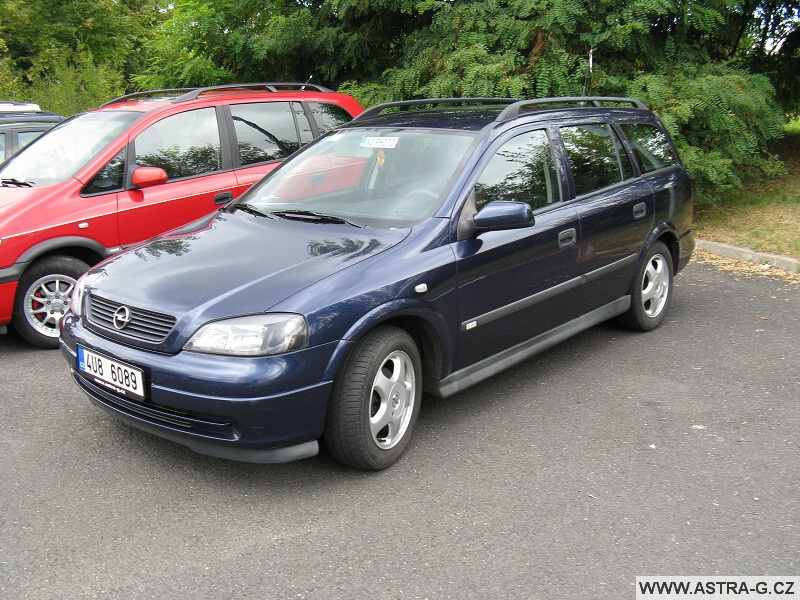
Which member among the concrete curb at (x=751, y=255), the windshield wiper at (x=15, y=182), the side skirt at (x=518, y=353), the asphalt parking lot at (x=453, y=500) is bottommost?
the asphalt parking lot at (x=453, y=500)

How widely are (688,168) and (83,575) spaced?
7748 mm

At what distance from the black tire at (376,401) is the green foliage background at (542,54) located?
19.0 ft

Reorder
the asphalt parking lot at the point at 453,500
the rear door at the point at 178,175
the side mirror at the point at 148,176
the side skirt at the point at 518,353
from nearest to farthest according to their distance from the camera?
the asphalt parking lot at the point at 453,500, the side skirt at the point at 518,353, the side mirror at the point at 148,176, the rear door at the point at 178,175

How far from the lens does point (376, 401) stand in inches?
152

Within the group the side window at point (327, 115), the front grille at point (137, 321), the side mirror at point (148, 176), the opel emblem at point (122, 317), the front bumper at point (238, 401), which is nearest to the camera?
the front bumper at point (238, 401)

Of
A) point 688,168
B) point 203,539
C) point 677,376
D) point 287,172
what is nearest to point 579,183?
point 677,376

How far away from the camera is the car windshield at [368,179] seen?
4.38 meters

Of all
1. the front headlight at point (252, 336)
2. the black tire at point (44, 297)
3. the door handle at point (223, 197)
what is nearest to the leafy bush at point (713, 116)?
the door handle at point (223, 197)

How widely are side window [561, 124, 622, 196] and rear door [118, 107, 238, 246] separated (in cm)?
295

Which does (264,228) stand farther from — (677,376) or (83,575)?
(677,376)

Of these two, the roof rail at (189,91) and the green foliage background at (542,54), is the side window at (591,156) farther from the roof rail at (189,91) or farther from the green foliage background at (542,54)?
the green foliage background at (542,54)

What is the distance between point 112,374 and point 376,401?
126cm

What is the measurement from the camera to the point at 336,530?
3.37m

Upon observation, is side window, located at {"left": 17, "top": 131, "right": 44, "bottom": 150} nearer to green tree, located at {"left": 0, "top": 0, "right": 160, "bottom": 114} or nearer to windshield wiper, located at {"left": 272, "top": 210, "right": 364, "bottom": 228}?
windshield wiper, located at {"left": 272, "top": 210, "right": 364, "bottom": 228}
